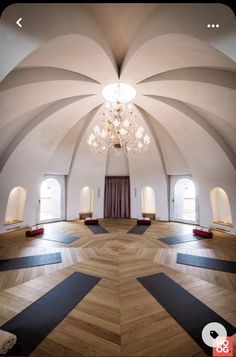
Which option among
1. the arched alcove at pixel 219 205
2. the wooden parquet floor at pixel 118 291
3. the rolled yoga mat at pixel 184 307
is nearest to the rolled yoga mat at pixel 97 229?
the wooden parquet floor at pixel 118 291

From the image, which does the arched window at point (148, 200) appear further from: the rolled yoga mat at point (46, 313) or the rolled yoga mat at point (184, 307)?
the rolled yoga mat at point (46, 313)

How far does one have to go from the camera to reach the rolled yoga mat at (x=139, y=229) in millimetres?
9301

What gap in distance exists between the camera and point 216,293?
164 inches

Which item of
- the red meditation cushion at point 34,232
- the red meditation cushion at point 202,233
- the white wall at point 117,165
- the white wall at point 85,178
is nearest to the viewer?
the red meditation cushion at point 202,233

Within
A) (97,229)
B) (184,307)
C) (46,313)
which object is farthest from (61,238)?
(184,307)

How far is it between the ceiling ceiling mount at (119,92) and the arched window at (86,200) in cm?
709

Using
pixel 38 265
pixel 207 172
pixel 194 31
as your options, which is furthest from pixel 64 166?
pixel 194 31

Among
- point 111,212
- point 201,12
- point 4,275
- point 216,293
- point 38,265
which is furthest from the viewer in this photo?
point 111,212

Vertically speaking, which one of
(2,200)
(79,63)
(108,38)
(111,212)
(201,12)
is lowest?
(111,212)

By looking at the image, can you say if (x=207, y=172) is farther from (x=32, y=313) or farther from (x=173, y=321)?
(x=32, y=313)

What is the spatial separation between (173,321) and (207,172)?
7.11m

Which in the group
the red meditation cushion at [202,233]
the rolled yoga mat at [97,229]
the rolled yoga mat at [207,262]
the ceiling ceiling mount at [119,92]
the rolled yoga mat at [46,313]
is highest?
the ceiling ceiling mount at [119,92]

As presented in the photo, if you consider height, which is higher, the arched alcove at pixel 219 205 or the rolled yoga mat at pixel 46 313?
the arched alcove at pixel 219 205

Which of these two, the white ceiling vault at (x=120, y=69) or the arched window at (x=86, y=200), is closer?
the white ceiling vault at (x=120, y=69)
